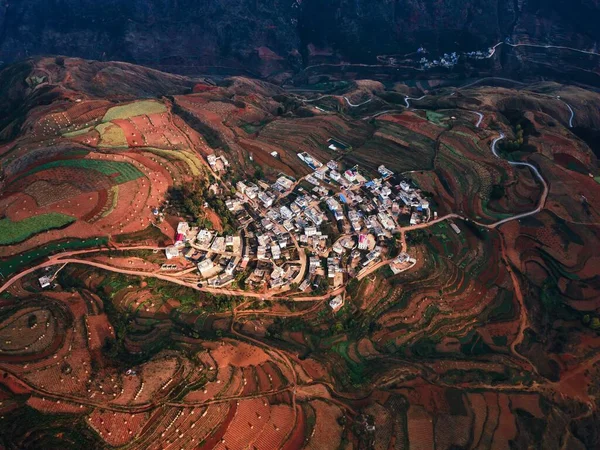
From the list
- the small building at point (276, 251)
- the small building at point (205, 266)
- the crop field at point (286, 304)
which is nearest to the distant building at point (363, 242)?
the crop field at point (286, 304)

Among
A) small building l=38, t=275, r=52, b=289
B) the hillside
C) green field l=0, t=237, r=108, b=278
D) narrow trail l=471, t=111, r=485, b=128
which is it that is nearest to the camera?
small building l=38, t=275, r=52, b=289

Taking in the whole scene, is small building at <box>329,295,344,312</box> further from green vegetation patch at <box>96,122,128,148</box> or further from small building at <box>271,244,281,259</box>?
green vegetation patch at <box>96,122,128,148</box>

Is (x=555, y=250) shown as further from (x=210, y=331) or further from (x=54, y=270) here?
(x=54, y=270)

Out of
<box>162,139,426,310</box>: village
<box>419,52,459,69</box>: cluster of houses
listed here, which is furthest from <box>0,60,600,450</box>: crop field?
<box>419,52,459,69</box>: cluster of houses

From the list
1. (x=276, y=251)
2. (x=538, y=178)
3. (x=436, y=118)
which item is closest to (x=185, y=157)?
(x=276, y=251)

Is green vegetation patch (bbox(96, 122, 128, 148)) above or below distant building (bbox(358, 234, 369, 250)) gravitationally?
above

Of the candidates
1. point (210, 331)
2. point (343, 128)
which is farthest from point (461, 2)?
point (210, 331)

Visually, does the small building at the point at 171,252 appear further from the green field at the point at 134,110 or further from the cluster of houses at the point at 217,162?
the green field at the point at 134,110
